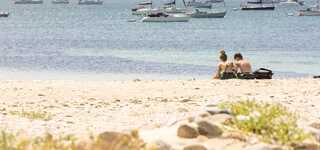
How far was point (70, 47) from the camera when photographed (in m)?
54.1

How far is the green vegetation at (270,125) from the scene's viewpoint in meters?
8.72

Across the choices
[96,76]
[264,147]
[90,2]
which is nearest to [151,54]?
[96,76]

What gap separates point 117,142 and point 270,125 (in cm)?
191

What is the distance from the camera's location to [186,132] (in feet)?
29.4

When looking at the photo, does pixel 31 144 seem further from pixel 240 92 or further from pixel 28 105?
pixel 240 92

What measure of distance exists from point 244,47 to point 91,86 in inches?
1424

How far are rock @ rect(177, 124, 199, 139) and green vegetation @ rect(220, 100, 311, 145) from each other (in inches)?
20.8

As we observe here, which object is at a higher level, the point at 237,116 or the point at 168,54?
the point at 237,116

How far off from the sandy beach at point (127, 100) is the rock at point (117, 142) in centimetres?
182

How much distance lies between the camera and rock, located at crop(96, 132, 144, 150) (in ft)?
25.2

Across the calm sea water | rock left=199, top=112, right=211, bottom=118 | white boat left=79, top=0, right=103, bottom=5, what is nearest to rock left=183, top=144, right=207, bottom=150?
rock left=199, top=112, right=211, bottom=118

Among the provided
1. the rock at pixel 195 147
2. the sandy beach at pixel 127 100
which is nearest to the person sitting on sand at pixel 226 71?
the sandy beach at pixel 127 100

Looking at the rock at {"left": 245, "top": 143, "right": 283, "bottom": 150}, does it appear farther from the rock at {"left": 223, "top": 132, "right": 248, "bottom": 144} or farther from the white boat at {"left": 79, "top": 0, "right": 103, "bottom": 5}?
the white boat at {"left": 79, "top": 0, "right": 103, "bottom": 5}

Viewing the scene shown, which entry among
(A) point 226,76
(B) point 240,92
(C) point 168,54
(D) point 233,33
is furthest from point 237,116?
(D) point 233,33
